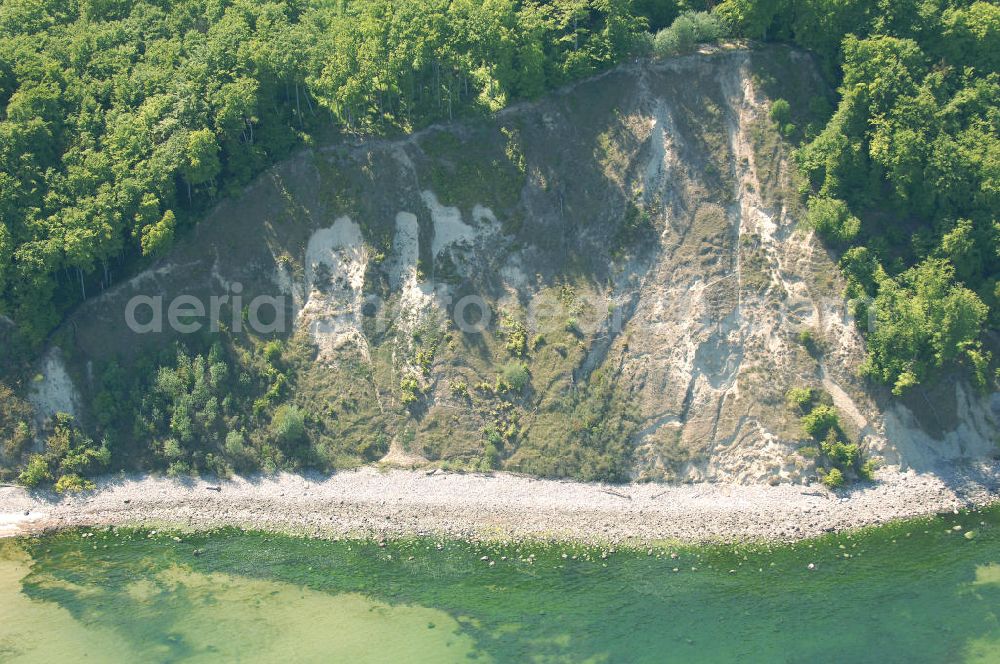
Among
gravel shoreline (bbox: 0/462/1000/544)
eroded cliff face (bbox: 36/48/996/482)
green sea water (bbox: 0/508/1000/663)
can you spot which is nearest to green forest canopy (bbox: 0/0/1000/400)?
eroded cliff face (bbox: 36/48/996/482)

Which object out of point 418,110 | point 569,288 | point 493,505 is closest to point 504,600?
point 493,505

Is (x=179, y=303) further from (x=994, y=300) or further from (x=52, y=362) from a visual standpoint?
(x=994, y=300)

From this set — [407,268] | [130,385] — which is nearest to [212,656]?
[130,385]

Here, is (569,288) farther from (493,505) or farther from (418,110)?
(418,110)

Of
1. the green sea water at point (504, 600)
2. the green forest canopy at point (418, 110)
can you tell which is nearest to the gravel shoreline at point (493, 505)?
the green sea water at point (504, 600)

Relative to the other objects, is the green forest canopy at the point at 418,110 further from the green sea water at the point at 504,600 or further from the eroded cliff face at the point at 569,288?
the green sea water at the point at 504,600
